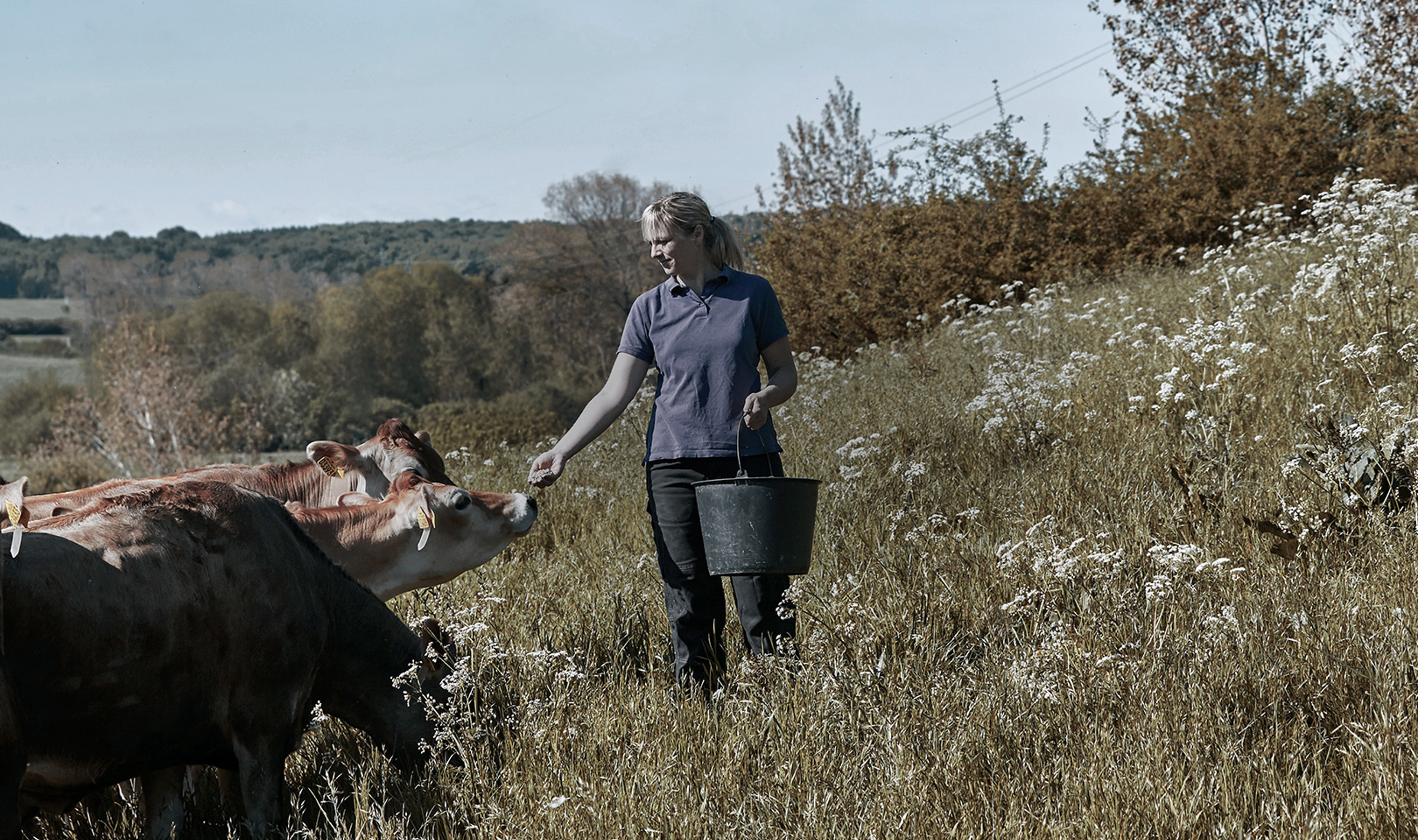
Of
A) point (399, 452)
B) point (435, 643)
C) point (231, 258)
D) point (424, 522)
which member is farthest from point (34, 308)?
point (435, 643)

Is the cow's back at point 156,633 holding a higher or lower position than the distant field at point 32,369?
lower

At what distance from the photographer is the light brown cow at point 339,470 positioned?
4885 millimetres

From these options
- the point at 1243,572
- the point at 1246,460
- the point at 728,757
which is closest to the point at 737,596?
the point at 728,757

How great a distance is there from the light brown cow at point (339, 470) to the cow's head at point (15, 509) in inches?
68.0

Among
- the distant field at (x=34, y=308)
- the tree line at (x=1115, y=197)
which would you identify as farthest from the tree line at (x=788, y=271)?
the distant field at (x=34, y=308)

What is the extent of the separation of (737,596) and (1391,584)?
7.41 feet

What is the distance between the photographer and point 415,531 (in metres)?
4.34

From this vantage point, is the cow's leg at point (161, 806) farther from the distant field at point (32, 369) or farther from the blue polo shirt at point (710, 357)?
the distant field at point (32, 369)

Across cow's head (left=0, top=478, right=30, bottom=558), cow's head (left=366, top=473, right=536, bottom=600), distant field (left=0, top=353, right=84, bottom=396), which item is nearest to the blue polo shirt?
cow's head (left=366, top=473, right=536, bottom=600)

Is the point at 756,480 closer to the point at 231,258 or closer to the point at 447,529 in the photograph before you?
the point at 447,529

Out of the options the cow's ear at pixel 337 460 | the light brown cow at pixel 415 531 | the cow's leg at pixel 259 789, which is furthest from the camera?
the cow's ear at pixel 337 460

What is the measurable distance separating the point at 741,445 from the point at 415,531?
143 cm

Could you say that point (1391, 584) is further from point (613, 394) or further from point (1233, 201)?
point (1233, 201)

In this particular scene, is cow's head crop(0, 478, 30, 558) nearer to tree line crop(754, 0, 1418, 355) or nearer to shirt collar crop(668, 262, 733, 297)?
shirt collar crop(668, 262, 733, 297)
